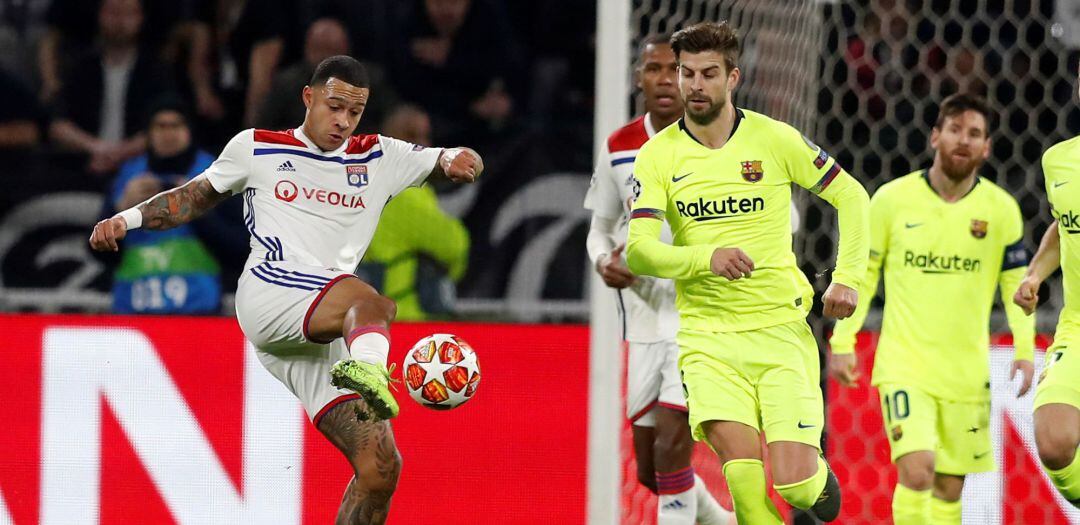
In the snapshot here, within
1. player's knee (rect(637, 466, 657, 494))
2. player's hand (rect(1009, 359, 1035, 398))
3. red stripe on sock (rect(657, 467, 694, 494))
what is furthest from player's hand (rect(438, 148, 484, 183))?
player's hand (rect(1009, 359, 1035, 398))

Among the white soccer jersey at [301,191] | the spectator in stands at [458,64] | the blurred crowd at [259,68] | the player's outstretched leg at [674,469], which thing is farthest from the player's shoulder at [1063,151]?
the spectator in stands at [458,64]

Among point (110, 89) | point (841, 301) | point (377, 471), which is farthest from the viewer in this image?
point (110, 89)

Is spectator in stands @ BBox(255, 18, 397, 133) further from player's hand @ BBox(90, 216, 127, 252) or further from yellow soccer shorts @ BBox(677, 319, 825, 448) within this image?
yellow soccer shorts @ BBox(677, 319, 825, 448)

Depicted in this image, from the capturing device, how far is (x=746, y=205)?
484 centimetres

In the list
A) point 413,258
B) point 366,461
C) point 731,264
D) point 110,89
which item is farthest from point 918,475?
point 110,89

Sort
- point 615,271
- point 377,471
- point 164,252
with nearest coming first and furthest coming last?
point 377,471
point 615,271
point 164,252

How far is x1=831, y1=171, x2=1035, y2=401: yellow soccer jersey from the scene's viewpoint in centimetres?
593

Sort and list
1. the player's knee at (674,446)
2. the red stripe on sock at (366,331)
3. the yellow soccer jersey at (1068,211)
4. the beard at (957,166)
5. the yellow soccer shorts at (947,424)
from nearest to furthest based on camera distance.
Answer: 1. the red stripe on sock at (366,331)
2. the yellow soccer jersey at (1068,211)
3. the player's knee at (674,446)
4. the yellow soccer shorts at (947,424)
5. the beard at (957,166)

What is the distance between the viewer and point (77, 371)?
236 inches

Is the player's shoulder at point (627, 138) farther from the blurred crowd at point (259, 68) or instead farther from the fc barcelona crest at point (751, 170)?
the blurred crowd at point (259, 68)

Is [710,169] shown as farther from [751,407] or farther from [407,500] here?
[407,500]

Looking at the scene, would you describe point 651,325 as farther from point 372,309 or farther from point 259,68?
point 259,68

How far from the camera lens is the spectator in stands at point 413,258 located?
691 cm

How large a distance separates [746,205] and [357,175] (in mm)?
1212
